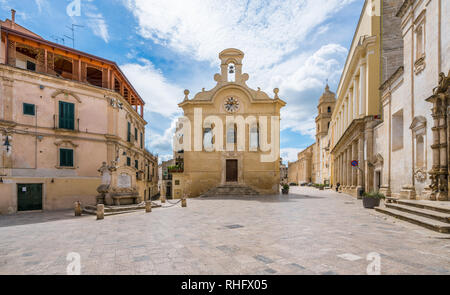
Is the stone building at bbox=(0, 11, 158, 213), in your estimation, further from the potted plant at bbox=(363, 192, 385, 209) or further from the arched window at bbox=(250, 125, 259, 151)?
the potted plant at bbox=(363, 192, 385, 209)

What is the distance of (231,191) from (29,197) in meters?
16.3

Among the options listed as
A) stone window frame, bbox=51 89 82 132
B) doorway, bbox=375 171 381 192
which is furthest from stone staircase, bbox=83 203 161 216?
doorway, bbox=375 171 381 192

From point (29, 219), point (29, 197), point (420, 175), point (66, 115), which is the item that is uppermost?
point (66, 115)

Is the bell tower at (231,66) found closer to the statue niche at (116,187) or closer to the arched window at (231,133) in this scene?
the arched window at (231,133)

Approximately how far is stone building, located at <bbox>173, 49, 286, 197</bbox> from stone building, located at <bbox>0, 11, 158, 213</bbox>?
757cm

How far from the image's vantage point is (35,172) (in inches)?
645

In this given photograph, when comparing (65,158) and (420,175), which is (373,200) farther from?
(65,158)

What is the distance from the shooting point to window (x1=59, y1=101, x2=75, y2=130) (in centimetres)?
1769

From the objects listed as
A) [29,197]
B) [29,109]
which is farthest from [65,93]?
[29,197]

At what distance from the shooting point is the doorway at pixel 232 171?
26.1 meters

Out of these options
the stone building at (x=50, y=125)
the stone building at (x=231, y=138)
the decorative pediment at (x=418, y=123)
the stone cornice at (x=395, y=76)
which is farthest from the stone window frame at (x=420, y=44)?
the stone building at (x=50, y=125)

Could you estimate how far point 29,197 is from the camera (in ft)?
52.6

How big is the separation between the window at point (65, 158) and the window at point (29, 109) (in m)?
3.06
